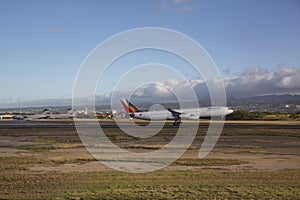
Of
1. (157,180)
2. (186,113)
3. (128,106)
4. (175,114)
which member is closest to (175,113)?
(175,114)

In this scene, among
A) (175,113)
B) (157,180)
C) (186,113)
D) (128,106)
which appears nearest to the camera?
(157,180)

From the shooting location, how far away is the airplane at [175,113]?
3164 inches

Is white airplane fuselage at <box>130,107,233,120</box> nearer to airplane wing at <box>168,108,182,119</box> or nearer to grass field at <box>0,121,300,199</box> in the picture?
airplane wing at <box>168,108,182,119</box>

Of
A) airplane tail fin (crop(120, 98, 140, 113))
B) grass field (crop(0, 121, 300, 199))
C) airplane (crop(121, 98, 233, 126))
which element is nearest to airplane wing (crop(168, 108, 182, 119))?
airplane (crop(121, 98, 233, 126))

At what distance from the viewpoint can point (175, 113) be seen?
79438 mm

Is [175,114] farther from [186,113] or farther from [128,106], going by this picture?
[128,106]

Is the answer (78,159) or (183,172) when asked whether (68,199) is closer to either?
(183,172)

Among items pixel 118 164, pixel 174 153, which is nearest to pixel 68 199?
pixel 118 164

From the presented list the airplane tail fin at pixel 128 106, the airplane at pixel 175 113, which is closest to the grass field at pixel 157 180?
the airplane at pixel 175 113

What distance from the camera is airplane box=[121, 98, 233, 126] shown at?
8036 centimetres

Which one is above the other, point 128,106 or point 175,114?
point 128,106

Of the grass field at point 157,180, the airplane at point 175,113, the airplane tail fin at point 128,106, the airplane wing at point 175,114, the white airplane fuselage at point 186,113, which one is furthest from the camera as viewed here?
the airplane tail fin at point 128,106

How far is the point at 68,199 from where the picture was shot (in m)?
13.7

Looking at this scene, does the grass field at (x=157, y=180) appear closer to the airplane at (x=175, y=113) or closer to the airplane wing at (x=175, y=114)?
the airplane wing at (x=175, y=114)
